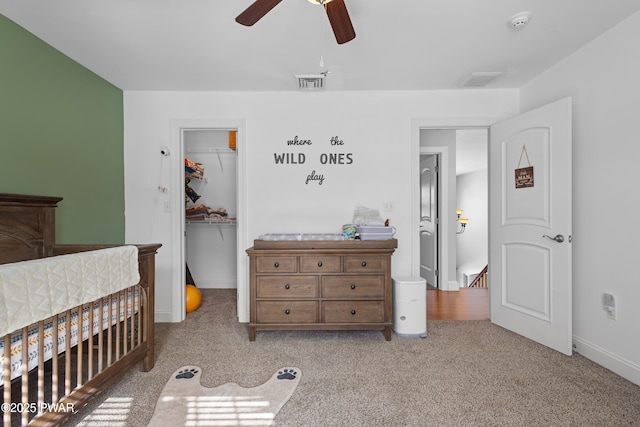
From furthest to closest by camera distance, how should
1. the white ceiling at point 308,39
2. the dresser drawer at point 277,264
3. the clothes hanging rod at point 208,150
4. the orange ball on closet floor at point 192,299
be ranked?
the clothes hanging rod at point 208,150
the orange ball on closet floor at point 192,299
the dresser drawer at point 277,264
the white ceiling at point 308,39

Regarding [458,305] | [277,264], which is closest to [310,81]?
[277,264]

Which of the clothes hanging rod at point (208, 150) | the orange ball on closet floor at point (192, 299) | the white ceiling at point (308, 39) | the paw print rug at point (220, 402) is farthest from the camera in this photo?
the clothes hanging rod at point (208, 150)

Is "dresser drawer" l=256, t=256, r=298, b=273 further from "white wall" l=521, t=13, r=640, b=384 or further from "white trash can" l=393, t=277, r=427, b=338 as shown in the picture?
"white wall" l=521, t=13, r=640, b=384

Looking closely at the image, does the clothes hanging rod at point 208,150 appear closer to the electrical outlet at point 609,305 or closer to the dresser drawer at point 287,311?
the dresser drawer at point 287,311

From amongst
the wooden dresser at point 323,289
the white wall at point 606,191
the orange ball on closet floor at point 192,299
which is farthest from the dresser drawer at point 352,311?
the orange ball on closet floor at point 192,299

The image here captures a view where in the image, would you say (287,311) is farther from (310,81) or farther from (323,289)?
(310,81)

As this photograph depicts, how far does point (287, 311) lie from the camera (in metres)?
2.50

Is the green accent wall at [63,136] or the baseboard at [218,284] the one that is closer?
the green accent wall at [63,136]

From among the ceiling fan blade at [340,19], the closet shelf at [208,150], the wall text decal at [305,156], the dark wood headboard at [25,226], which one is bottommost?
the dark wood headboard at [25,226]

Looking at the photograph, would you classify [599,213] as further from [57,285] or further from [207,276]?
[207,276]

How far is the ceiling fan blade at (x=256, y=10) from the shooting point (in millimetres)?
1323

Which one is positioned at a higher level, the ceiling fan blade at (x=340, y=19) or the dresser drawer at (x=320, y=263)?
the ceiling fan blade at (x=340, y=19)

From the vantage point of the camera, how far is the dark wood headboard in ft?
6.02

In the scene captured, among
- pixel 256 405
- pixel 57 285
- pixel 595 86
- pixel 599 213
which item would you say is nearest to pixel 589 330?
pixel 599 213
